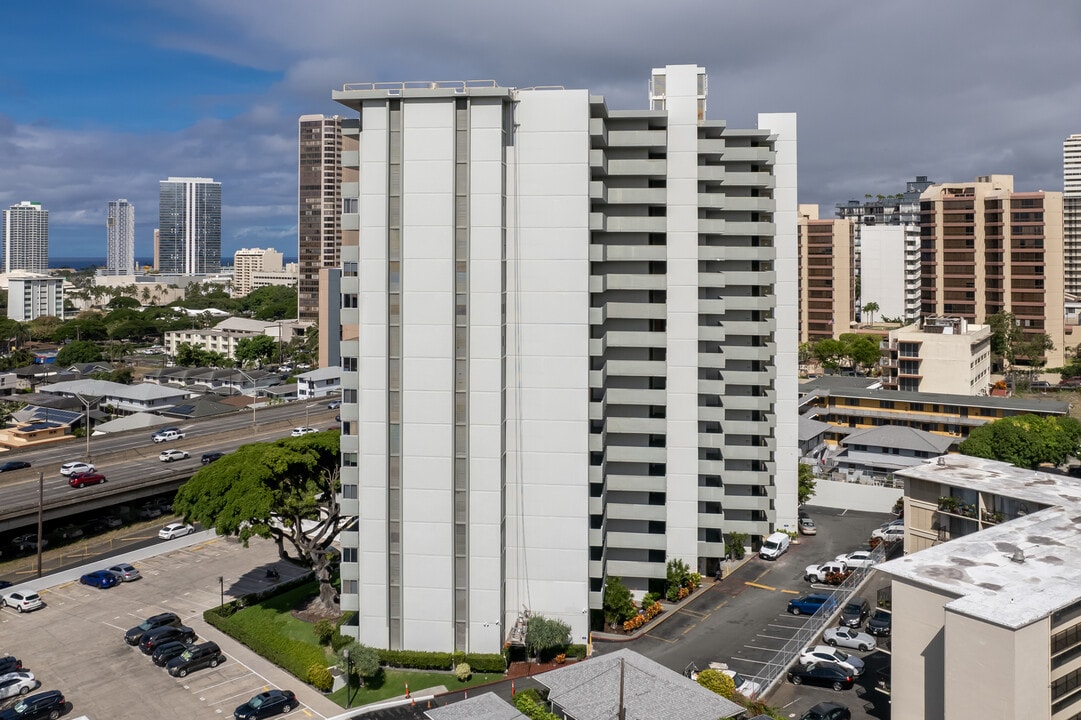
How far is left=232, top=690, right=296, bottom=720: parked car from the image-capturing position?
44.4 m

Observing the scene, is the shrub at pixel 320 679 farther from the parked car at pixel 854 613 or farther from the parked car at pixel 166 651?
the parked car at pixel 854 613

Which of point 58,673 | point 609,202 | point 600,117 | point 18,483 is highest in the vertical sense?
point 600,117

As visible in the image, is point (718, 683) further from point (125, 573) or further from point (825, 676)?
point (125, 573)

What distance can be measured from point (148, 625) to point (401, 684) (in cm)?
1993

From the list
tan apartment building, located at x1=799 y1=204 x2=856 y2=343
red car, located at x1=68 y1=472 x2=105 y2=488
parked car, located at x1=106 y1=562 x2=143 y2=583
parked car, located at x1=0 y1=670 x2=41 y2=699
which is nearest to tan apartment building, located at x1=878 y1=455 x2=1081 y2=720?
parked car, located at x1=0 y1=670 x2=41 y2=699

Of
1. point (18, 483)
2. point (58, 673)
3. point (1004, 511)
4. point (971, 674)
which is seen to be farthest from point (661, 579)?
point (18, 483)

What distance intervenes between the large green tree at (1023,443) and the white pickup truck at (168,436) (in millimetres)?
91766

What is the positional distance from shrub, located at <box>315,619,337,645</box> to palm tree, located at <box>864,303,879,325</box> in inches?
6462

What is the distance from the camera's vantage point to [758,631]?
54.2 m

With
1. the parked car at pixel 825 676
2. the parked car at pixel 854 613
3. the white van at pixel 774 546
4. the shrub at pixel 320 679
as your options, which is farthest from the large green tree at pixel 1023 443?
the shrub at pixel 320 679

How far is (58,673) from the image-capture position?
50.6 m

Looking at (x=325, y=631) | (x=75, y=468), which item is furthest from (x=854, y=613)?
(x=75, y=468)

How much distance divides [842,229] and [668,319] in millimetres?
122507

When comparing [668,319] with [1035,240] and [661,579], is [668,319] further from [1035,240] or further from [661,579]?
[1035,240]
